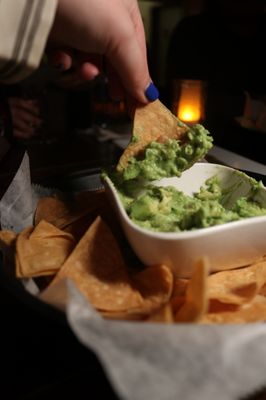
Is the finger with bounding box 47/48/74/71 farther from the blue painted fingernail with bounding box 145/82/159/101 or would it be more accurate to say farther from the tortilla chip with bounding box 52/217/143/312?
the tortilla chip with bounding box 52/217/143/312

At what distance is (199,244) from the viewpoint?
0.82m

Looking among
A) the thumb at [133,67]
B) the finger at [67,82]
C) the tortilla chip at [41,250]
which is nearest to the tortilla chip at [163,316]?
the tortilla chip at [41,250]

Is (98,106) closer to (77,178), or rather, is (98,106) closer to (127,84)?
(77,178)

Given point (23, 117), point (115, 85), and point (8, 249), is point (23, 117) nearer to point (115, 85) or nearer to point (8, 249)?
point (115, 85)

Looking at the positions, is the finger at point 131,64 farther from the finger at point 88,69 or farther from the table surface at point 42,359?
the table surface at point 42,359

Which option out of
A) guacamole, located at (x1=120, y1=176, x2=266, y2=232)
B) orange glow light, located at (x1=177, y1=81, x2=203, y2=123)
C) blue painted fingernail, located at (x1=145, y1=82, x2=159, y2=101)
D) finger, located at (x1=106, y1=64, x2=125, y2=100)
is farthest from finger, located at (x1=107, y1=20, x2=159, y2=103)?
orange glow light, located at (x1=177, y1=81, x2=203, y2=123)

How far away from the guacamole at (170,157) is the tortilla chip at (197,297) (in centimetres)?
32

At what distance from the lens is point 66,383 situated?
70 centimetres

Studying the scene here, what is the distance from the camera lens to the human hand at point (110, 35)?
87 centimetres

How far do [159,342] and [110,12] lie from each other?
63 centimetres

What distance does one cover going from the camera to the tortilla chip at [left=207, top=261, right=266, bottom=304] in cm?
80

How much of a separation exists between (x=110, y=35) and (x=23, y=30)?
18 centimetres

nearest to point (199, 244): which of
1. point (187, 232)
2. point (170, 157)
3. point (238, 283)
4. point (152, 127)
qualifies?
point (187, 232)

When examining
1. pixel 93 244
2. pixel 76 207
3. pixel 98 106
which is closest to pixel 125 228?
pixel 93 244
